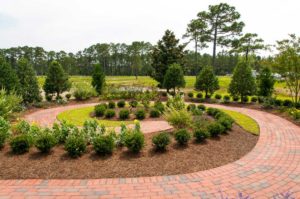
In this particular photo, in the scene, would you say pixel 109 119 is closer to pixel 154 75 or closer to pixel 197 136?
pixel 197 136

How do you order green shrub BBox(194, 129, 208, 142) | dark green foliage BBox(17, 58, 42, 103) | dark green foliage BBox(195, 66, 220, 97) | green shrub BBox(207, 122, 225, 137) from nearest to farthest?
green shrub BBox(194, 129, 208, 142), green shrub BBox(207, 122, 225, 137), dark green foliage BBox(17, 58, 42, 103), dark green foliage BBox(195, 66, 220, 97)

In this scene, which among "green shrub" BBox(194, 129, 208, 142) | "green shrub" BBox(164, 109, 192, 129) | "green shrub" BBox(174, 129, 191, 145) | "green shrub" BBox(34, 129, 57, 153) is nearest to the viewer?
"green shrub" BBox(34, 129, 57, 153)

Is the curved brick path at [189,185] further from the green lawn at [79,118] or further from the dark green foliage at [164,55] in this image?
the dark green foliage at [164,55]

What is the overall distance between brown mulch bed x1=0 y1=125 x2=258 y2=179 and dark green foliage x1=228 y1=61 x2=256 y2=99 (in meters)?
9.77

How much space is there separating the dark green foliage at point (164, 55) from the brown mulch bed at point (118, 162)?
15714mm

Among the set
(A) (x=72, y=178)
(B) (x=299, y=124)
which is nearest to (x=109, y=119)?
Result: (A) (x=72, y=178)

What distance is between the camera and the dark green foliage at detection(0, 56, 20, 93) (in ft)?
41.5

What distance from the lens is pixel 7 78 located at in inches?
502

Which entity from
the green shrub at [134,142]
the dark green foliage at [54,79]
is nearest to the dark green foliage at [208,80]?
the dark green foliage at [54,79]

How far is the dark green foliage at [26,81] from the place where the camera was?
543 inches

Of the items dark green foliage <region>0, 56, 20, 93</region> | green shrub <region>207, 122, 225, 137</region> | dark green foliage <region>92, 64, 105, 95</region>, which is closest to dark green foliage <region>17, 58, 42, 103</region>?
dark green foliage <region>0, 56, 20, 93</region>

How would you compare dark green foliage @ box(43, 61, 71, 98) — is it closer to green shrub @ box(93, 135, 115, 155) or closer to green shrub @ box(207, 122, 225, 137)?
green shrub @ box(93, 135, 115, 155)

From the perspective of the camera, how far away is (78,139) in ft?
18.2

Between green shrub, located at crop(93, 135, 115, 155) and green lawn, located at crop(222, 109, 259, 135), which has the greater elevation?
green shrub, located at crop(93, 135, 115, 155)
